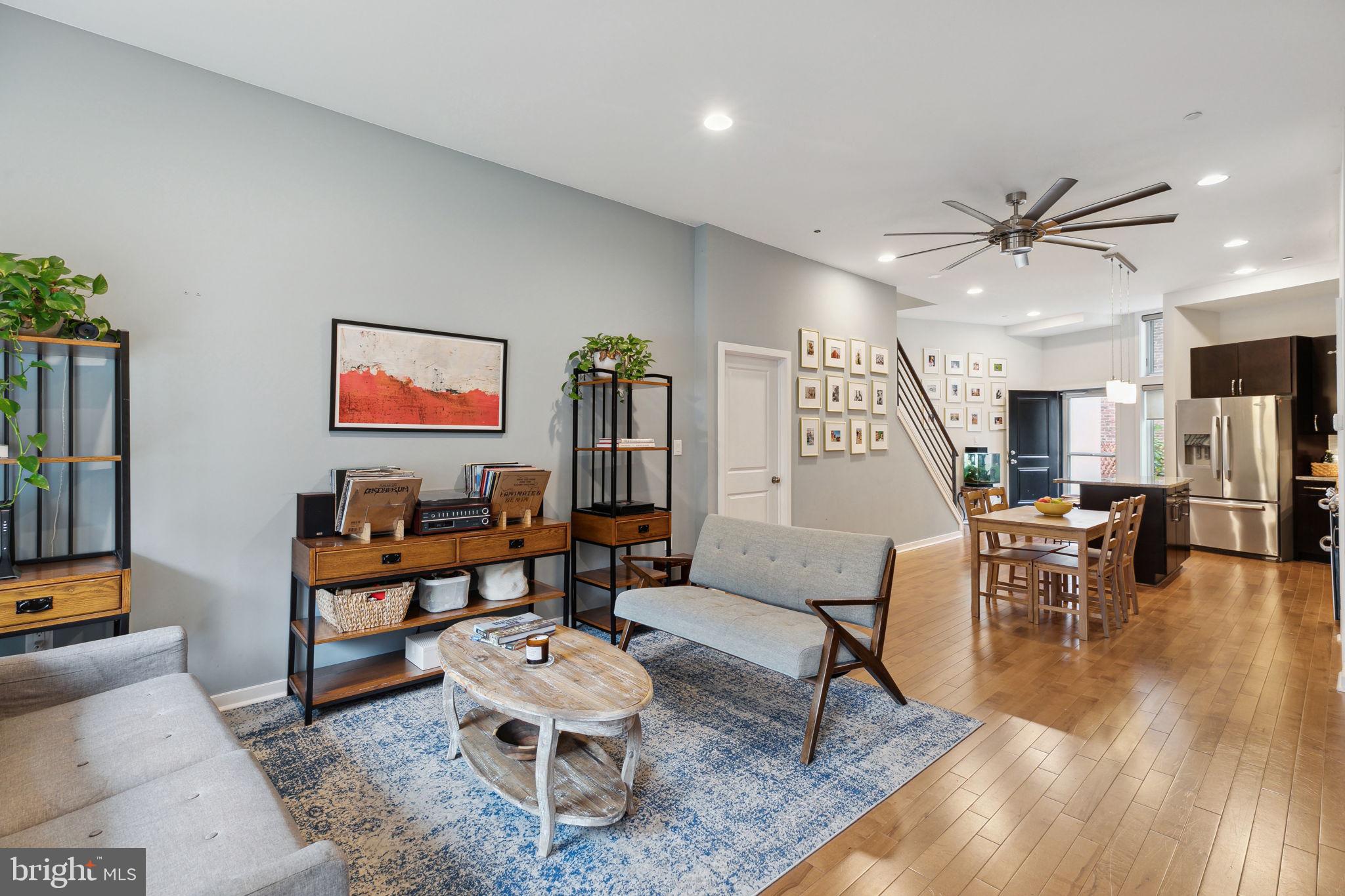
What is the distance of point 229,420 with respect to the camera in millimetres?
3031

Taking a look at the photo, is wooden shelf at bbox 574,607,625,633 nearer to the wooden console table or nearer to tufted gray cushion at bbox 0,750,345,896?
the wooden console table

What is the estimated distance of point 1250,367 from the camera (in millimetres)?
6852

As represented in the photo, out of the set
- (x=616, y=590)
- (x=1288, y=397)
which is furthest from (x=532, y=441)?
(x=1288, y=397)

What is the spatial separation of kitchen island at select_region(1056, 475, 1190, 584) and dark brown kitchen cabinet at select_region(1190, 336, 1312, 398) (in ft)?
6.66

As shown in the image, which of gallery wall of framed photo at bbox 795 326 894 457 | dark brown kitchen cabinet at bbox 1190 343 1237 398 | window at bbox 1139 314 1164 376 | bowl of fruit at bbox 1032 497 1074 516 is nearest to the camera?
bowl of fruit at bbox 1032 497 1074 516

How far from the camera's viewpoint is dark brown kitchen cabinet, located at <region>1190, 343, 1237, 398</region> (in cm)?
702

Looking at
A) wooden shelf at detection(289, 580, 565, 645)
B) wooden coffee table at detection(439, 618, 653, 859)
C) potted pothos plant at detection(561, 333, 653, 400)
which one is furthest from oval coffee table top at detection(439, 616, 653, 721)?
potted pothos plant at detection(561, 333, 653, 400)

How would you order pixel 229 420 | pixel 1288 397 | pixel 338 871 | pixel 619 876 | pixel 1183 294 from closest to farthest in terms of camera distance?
pixel 338 871 → pixel 619 876 → pixel 229 420 → pixel 1288 397 → pixel 1183 294

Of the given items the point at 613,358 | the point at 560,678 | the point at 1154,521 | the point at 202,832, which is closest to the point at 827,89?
the point at 613,358

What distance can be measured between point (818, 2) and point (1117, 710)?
3.43 meters

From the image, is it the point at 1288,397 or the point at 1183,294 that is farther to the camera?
the point at 1183,294

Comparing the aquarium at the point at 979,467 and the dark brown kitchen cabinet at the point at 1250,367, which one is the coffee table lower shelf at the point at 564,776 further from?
the aquarium at the point at 979,467

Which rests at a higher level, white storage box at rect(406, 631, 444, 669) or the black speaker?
the black speaker

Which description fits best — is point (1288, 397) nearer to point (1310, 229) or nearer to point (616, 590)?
point (1310, 229)
